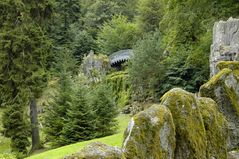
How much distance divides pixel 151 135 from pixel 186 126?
783 mm

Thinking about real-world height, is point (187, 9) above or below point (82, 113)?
above

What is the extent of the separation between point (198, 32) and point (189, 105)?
15.7m

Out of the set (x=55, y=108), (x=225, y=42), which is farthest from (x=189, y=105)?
(x=55, y=108)

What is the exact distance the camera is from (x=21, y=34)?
21.4m

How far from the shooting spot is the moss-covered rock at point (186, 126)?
15.4 ft

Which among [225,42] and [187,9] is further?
[187,9]

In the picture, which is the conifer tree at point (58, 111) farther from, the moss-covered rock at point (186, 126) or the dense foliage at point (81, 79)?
the moss-covered rock at point (186, 126)

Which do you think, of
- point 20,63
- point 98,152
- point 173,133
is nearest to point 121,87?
point 20,63

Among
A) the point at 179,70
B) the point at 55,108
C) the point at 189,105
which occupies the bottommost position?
the point at 55,108

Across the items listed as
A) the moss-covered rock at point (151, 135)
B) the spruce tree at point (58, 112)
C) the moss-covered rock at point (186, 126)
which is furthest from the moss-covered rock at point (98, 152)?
the spruce tree at point (58, 112)

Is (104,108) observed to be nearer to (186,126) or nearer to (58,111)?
(58,111)

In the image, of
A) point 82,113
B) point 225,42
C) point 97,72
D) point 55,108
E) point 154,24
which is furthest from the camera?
point 154,24

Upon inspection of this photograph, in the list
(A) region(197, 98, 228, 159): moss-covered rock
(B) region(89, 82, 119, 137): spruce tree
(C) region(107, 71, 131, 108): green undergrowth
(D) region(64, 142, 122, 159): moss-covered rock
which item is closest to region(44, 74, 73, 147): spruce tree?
(B) region(89, 82, 119, 137): spruce tree

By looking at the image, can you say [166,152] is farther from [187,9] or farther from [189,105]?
[187,9]
